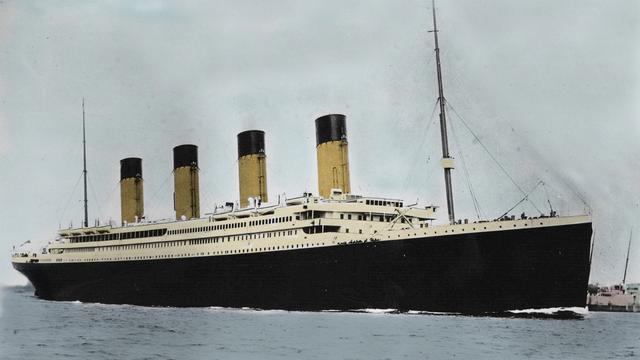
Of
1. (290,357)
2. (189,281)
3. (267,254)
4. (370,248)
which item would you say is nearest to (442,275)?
(370,248)

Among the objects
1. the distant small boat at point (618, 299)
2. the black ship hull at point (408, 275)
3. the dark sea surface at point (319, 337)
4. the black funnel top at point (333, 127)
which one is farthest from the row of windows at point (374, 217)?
the distant small boat at point (618, 299)

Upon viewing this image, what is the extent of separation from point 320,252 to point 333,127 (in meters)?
6.90

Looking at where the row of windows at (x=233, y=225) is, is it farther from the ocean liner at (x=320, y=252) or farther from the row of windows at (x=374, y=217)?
the row of windows at (x=374, y=217)

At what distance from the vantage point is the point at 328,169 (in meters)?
33.6

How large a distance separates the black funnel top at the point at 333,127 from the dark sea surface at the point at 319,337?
9.56m

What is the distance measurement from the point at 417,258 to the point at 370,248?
2.34 m

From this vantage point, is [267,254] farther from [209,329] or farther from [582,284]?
[582,284]

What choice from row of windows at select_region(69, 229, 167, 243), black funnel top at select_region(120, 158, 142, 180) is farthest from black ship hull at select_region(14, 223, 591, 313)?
black funnel top at select_region(120, 158, 142, 180)

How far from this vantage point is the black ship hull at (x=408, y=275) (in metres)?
25.2

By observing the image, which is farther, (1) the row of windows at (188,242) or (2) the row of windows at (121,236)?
(2) the row of windows at (121,236)

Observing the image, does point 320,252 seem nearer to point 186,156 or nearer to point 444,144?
point 444,144

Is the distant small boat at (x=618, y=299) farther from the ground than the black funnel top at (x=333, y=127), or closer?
closer

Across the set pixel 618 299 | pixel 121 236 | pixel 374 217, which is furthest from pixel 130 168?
pixel 618 299

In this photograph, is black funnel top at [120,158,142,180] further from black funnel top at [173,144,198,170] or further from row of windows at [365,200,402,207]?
row of windows at [365,200,402,207]
